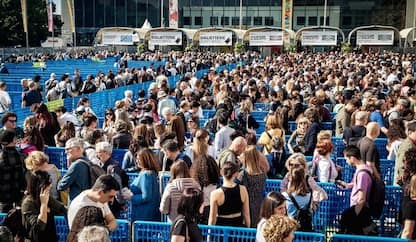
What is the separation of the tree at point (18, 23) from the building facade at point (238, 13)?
32.2ft

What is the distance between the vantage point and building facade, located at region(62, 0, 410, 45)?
73375 mm

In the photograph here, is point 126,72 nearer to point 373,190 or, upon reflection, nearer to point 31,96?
point 31,96

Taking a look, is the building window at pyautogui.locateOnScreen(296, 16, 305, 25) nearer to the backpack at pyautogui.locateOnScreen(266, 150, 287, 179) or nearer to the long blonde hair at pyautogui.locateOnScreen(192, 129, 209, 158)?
the backpack at pyautogui.locateOnScreen(266, 150, 287, 179)

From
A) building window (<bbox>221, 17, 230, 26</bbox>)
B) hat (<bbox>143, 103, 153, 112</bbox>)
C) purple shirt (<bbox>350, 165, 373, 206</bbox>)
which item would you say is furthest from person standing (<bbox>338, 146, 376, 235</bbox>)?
building window (<bbox>221, 17, 230, 26</bbox>)

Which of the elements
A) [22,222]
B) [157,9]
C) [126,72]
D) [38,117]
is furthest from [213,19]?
[22,222]

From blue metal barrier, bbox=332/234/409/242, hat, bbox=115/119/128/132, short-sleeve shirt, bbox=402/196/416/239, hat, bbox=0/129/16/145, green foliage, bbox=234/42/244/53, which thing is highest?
green foliage, bbox=234/42/244/53

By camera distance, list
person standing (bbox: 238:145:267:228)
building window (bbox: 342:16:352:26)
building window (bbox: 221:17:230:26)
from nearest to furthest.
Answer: person standing (bbox: 238:145:267:228) < building window (bbox: 342:16:352:26) < building window (bbox: 221:17:230:26)

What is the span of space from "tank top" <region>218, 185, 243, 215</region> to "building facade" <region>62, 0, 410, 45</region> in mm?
68429

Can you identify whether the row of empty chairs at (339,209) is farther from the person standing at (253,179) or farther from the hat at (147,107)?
the hat at (147,107)

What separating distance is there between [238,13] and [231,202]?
2920 inches

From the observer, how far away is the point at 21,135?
938 cm

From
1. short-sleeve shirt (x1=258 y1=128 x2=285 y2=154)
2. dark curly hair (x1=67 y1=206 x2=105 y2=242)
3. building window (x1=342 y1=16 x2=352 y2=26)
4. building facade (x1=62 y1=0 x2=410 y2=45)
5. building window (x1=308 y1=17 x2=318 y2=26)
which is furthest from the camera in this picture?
building window (x1=308 y1=17 x2=318 y2=26)

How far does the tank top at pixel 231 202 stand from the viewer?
19.1 feet

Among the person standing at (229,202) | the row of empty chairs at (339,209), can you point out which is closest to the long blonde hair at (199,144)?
the row of empty chairs at (339,209)
